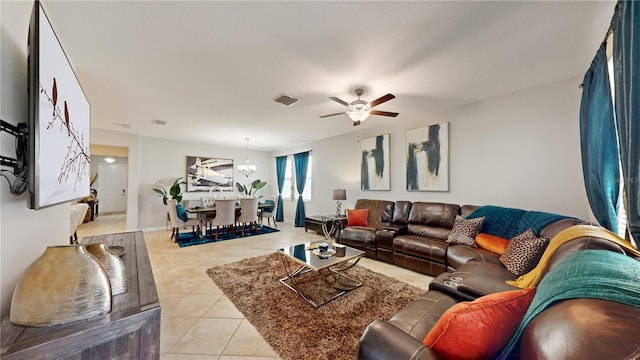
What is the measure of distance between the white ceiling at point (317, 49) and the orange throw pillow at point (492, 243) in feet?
6.34

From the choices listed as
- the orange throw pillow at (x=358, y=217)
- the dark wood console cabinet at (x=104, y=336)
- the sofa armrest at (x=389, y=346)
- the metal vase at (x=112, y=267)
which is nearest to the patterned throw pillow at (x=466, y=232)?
the orange throw pillow at (x=358, y=217)

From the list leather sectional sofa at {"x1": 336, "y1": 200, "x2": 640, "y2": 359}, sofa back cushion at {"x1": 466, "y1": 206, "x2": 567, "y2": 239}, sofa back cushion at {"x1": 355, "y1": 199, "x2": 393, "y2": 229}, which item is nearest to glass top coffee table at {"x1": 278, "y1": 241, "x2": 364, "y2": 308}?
leather sectional sofa at {"x1": 336, "y1": 200, "x2": 640, "y2": 359}

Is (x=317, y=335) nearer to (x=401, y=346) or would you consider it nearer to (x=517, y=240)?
(x=401, y=346)

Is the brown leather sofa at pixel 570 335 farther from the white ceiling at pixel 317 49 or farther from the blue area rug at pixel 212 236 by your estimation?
the blue area rug at pixel 212 236

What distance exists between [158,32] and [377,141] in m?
3.89

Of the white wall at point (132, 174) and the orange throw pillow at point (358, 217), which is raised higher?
the white wall at point (132, 174)

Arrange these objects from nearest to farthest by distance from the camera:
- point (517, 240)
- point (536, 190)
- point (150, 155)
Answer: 1. point (517, 240)
2. point (536, 190)
3. point (150, 155)

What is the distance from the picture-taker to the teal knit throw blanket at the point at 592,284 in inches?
24.7

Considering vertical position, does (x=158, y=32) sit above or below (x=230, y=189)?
above

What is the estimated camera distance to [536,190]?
2.95 meters

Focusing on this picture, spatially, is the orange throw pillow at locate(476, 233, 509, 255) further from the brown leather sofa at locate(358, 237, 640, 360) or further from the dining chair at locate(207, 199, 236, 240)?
the dining chair at locate(207, 199, 236, 240)

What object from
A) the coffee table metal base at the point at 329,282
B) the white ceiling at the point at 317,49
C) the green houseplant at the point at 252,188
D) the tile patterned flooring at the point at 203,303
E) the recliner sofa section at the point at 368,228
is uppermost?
the white ceiling at the point at 317,49

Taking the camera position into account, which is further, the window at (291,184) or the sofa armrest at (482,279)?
the window at (291,184)

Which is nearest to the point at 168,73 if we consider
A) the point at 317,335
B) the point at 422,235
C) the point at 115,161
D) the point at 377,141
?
the point at 317,335
